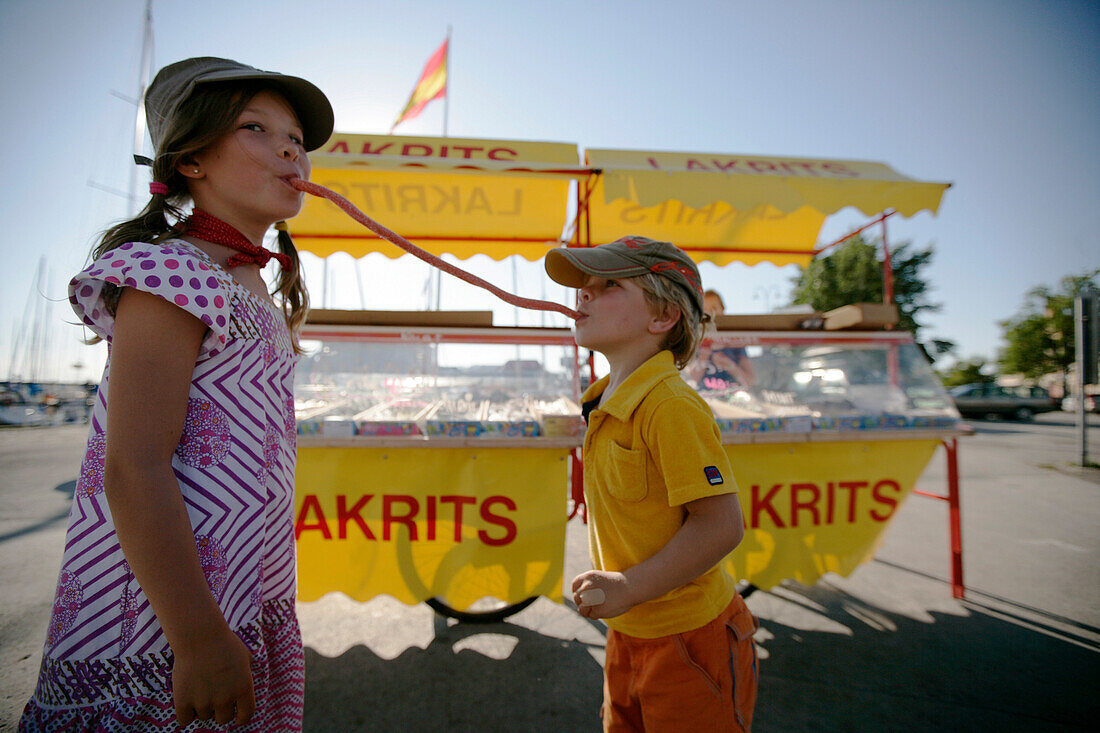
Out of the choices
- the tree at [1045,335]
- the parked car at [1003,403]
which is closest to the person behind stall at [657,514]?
the parked car at [1003,403]

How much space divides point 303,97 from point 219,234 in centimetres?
37

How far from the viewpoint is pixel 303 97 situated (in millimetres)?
981

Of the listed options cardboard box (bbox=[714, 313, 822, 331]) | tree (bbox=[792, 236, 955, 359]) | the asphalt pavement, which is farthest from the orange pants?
tree (bbox=[792, 236, 955, 359])

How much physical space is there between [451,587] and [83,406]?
2265cm

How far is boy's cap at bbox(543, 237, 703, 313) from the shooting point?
3.75ft

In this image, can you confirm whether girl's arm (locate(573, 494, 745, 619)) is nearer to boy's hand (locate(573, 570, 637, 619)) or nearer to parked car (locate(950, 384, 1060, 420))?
boy's hand (locate(573, 570, 637, 619))

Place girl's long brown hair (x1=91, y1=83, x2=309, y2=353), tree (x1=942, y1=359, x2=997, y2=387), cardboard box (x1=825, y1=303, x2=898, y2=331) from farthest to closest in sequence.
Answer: tree (x1=942, y1=359, x2=997, y2=387), cardboard box (x1=825, y1=303, x2=898, y2=331), girl's long brown hair (x1=91, y1=83, x2=309, y2=353)

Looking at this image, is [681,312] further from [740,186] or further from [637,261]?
[740,186]

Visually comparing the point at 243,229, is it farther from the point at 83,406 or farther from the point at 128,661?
the point at 83,406

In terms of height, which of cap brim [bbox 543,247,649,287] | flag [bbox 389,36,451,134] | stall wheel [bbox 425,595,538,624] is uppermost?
flag [bbox 389,36,451,134]

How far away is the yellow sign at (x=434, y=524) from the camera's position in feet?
7.47

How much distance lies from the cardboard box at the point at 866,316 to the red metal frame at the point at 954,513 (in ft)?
2.59

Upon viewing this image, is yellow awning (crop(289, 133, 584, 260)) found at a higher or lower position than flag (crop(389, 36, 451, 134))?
lower

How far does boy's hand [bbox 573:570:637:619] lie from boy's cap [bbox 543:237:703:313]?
0.69 meters
